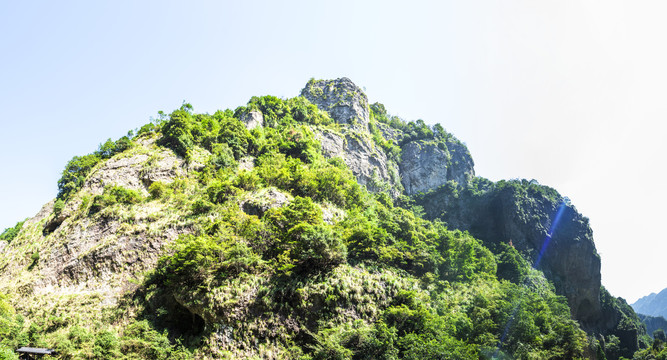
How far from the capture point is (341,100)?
7106 centimetres

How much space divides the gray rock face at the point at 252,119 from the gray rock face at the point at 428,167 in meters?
31.1

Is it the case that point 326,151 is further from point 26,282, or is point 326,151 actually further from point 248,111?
point 26,282

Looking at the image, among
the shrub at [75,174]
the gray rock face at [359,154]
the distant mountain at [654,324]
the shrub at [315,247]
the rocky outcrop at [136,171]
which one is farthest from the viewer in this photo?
the distant mountain at [654,324]

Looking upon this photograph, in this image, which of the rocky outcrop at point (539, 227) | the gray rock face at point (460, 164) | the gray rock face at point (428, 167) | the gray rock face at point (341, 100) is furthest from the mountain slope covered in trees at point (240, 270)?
the gray rock face at point (460, 164)

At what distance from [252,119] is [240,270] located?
30.3 metres

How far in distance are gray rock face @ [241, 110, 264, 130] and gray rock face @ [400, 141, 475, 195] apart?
31.1 meters

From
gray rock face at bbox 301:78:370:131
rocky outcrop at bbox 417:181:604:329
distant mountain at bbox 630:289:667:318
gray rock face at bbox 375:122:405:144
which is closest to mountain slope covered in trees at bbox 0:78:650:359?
rocky outcrop at bbox 417:181:604:329

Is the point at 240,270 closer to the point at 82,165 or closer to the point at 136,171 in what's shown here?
the point at 136,171

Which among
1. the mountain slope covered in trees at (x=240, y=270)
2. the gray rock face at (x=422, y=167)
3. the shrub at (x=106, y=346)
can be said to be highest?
the gray rock face at (x=422, y=167)

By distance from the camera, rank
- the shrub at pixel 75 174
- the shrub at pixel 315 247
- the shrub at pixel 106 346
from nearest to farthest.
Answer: the shrub at pixel 106 346, the shrub at pixel 315 247, the shrub at pixel 75 174

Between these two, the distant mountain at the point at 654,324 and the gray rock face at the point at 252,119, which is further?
the distant mountain at the point at 654,324

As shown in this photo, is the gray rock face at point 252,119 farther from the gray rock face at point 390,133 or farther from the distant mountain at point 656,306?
the distant mountain at point 656,306

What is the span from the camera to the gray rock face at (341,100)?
223 feet

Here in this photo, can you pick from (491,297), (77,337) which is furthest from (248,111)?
(491,297)
